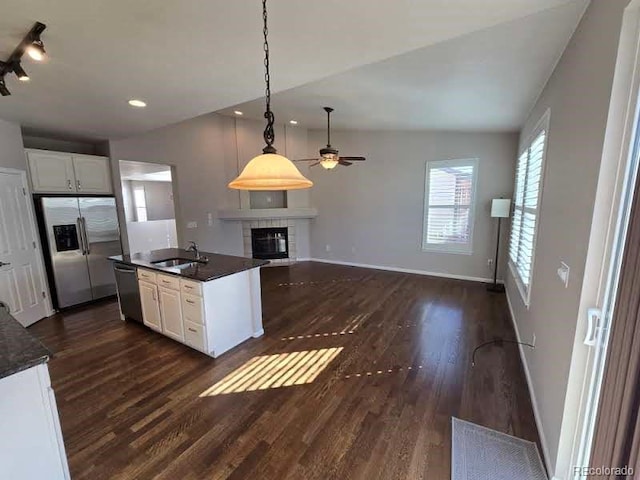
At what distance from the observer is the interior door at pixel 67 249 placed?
376cm

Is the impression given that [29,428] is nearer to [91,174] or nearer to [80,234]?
[80,234]

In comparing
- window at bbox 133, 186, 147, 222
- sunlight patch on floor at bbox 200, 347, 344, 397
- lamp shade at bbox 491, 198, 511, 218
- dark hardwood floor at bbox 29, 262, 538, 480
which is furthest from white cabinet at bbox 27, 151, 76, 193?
lamp shade at bbox 491, 198, 511, 218

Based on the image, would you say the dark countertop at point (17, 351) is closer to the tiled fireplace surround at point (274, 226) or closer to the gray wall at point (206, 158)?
the gray wall at point (206, 158)

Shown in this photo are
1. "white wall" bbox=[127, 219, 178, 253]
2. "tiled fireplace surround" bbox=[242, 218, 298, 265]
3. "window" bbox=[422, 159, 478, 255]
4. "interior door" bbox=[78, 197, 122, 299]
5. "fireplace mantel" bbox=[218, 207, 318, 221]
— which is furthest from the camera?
"white wall" bbox=[127, 219, 178, 253]

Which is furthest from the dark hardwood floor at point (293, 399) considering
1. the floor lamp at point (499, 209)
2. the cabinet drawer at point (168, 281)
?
the floor lamp at point (499, 209)

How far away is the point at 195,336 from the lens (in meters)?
2.80

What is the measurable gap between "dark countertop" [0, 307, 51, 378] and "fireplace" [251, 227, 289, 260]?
529 centimetres

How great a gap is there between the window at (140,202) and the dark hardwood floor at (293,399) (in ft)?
19.1

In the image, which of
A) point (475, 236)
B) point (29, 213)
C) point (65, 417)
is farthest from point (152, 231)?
point (475, 236)

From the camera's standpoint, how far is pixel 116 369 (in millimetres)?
2584

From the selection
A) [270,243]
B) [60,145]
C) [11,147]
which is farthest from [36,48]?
[270,243]

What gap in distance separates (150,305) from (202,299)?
3.25ft

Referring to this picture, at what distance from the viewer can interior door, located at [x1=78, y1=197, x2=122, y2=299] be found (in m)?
4.11

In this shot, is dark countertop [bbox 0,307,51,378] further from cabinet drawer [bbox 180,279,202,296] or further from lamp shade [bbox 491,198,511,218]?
lamp shade [bbox 491,198,511,218]
